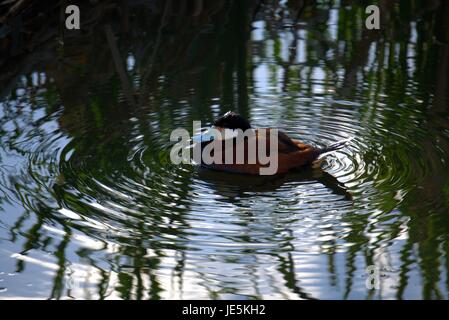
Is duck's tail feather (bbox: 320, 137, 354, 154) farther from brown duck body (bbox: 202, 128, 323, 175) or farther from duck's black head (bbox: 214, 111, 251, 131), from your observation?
duck's black head (bbox: 214, 111, 251, 131)

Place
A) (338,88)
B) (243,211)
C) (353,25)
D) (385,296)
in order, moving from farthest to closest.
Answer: (353,25)
(338,88)
(243,211)
(385,296)

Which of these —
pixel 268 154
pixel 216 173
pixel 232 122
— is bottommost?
pixel 216 173

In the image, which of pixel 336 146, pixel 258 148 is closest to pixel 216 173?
pixel 258 148

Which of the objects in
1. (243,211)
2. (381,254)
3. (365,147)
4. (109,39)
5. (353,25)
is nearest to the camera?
(381,254)

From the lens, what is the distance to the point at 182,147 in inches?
267

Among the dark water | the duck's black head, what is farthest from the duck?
the dark water

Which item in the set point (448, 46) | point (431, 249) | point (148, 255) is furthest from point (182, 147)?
point (448, 46)

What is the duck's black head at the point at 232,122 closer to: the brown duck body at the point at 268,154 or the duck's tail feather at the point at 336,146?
the brown duck body at the point at 268,154

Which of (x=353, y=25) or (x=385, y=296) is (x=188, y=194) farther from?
(x=353, y=25)

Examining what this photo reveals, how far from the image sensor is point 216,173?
648 cm

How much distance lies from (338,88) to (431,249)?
3041 mm

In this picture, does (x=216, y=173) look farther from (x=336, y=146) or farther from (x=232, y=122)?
(x=336, y=146)

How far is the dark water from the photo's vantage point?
4.89 metres

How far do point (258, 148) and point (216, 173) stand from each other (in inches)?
13.9
